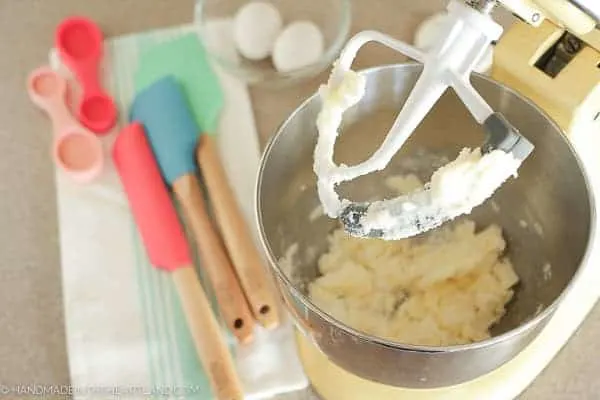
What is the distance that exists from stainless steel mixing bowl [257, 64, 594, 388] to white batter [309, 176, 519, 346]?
0.6 inches

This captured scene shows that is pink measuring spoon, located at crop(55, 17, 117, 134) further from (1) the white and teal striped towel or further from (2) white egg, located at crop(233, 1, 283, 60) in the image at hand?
(2) white egg, located at crop(233, 1, 283, 60)

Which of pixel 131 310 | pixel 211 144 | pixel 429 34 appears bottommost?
pixel 131 310

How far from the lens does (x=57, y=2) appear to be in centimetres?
92

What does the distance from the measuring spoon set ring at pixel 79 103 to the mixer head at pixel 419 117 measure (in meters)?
0.33

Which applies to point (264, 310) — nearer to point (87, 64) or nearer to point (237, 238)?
point (237, 238)

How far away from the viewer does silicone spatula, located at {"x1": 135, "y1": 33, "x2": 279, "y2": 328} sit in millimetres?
721

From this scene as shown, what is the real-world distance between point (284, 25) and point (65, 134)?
231mm

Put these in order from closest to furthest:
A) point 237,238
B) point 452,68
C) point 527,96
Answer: point 452,68
point 527,96
point 237,238

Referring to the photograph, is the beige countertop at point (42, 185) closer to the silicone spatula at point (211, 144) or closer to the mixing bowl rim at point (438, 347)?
the silicone spatula at point (211, 144)

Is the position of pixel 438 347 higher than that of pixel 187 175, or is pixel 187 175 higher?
pixel 438 347

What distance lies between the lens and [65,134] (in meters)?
0.81

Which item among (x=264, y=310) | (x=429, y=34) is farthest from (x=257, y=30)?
(x=264, y=310)

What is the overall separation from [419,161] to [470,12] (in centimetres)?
25

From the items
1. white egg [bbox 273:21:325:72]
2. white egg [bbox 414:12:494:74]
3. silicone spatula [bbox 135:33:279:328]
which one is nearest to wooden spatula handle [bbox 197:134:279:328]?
silicone spatula [bbox 135:33:279:328]
